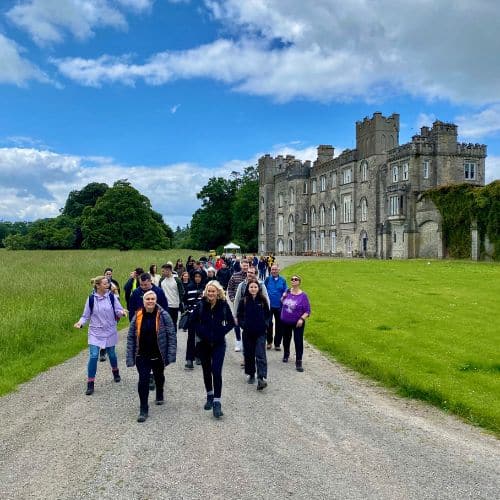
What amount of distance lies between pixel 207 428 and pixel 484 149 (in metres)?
54.5

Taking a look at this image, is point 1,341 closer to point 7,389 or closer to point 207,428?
point 7,389

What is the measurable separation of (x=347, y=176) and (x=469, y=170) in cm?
1557

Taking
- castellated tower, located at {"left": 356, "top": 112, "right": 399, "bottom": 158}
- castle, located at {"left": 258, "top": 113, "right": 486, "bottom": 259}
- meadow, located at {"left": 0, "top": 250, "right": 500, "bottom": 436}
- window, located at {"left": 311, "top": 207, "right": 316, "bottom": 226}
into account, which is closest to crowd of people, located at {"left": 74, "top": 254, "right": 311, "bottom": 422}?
meadow, located at {"left": 0, "top": 250, "right": 500, "bottom": 436}

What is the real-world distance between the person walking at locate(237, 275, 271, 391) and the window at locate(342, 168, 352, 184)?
5683 centimetres

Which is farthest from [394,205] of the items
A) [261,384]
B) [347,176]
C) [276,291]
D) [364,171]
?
[261,384]

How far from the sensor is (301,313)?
422 inches

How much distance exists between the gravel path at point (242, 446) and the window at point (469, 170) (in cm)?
4947

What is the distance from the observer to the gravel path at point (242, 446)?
537 centimetres

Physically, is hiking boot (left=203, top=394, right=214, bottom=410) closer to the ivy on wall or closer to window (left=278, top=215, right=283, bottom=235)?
the ivy on wall

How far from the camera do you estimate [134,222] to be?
73.5 m

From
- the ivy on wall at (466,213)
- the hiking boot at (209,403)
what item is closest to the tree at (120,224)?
the ivy on wall at (466,213)

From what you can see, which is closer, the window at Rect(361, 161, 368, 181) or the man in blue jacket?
the man in blue jacket

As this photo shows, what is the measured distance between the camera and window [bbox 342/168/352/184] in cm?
6419

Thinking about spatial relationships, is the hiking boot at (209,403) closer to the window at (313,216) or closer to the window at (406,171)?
the window at (406,171)
